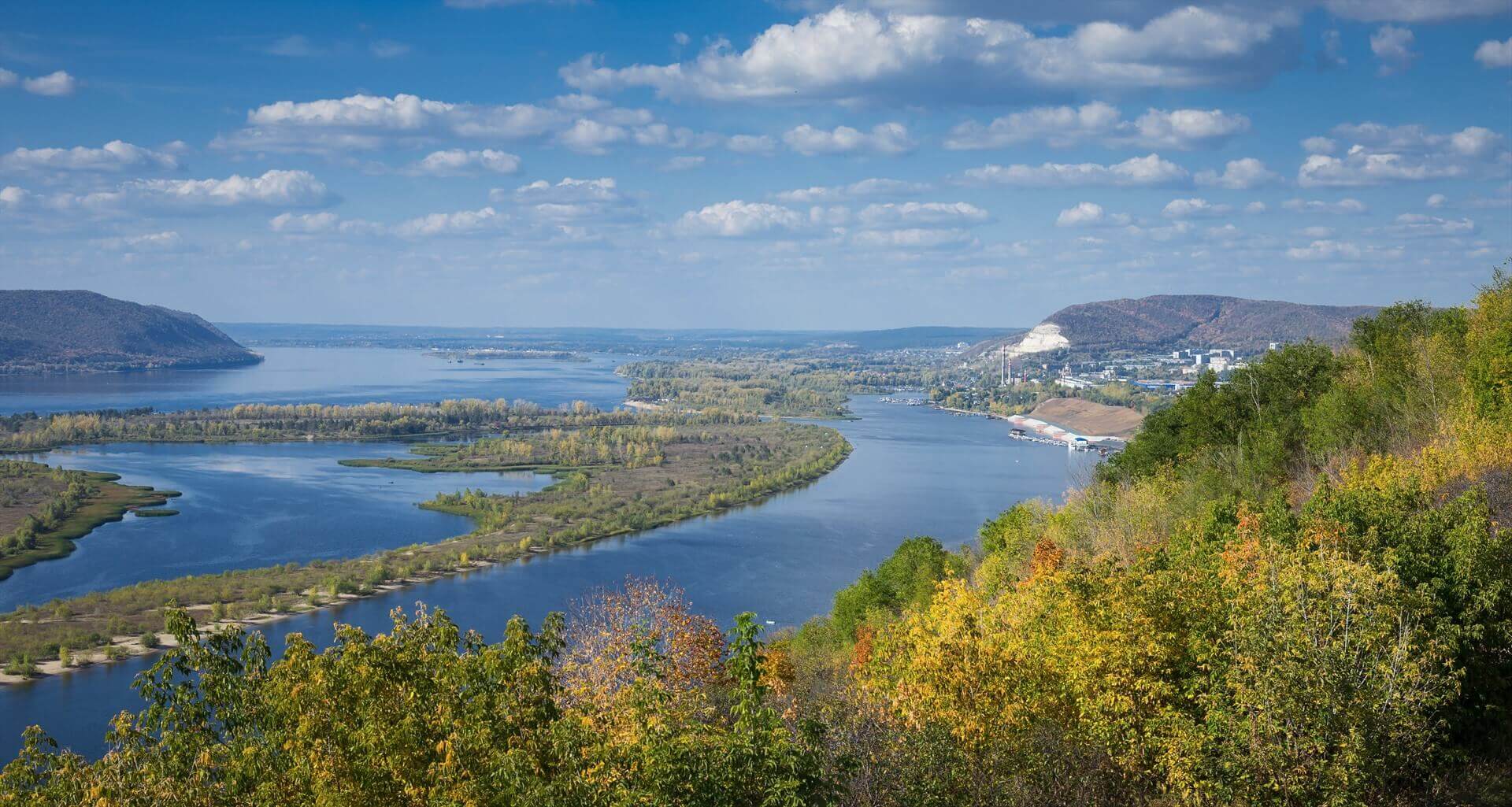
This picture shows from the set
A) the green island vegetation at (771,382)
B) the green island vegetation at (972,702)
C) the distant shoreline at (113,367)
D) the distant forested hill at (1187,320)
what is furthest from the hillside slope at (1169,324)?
the green island vegetation at (972,702)

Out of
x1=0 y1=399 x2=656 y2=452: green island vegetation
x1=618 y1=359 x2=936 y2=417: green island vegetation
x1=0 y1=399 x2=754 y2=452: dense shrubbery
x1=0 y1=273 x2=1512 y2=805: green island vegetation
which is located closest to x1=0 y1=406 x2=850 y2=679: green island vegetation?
x1=0 y1=399 x2=754 y2=452: dense shrubbery

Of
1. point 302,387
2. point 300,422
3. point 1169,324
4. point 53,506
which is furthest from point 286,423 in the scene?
point 1169,324

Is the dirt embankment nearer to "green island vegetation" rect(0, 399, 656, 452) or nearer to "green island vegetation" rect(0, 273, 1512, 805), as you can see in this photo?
"green island vegetation" rect(0, 399, 656, 452)

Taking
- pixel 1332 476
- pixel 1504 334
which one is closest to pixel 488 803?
pixel 1332 476

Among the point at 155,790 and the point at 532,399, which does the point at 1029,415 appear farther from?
the point at 155,790

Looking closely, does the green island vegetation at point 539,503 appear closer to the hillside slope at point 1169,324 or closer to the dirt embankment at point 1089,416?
the dirt embankment at point 1089,416

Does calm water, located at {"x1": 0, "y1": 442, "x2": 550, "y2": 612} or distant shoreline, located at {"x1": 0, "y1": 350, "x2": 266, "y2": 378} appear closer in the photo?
calm water, located at {"x1": 0, "y1": 442, "x2": 550, "y2": 612}
